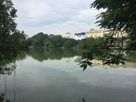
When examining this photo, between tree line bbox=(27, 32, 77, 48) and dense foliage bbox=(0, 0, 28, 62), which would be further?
tree line bbox=(27, 32, 77, 48)

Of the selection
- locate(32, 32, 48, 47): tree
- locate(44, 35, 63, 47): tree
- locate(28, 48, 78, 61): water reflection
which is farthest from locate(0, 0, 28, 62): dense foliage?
locate(32, 32, 48, 47): tree

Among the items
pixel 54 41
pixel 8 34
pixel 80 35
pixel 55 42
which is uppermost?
pixel 80 35

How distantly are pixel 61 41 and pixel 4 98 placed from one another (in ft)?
163

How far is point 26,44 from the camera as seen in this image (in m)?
5.27

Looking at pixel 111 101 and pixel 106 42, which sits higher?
pixel 106 42

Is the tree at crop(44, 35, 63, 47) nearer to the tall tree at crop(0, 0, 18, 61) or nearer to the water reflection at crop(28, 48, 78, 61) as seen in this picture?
the water reflection at crop(28, 48, 78, 61)

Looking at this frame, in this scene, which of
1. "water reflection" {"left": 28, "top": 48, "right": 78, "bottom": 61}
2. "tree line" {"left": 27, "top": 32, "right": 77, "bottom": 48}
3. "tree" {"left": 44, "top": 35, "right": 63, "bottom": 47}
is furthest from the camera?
"tree" {"left": 44, "top": 35, "right": 63, "bottom": 47}

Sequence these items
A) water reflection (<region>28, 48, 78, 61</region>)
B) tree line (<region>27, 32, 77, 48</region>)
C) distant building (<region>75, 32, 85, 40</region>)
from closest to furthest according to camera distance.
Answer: water reflection (<region>28, 48, 78, 61</region>) → tree line (<region>27, 32, 77, 48</region>) → distant building (<region>75, 32, 85, 40</region>)

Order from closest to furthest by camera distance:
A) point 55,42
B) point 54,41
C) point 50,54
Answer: point 50,54 < point 54,41 < point 55,42

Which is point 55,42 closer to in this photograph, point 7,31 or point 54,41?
point 54,41

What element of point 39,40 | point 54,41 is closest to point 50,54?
point 54,41

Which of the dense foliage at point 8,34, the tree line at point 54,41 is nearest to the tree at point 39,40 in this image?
the tree line at point 54,41

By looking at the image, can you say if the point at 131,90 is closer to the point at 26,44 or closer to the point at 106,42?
the point at 106,42

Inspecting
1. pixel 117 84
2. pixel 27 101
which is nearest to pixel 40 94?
pixel 27 101
